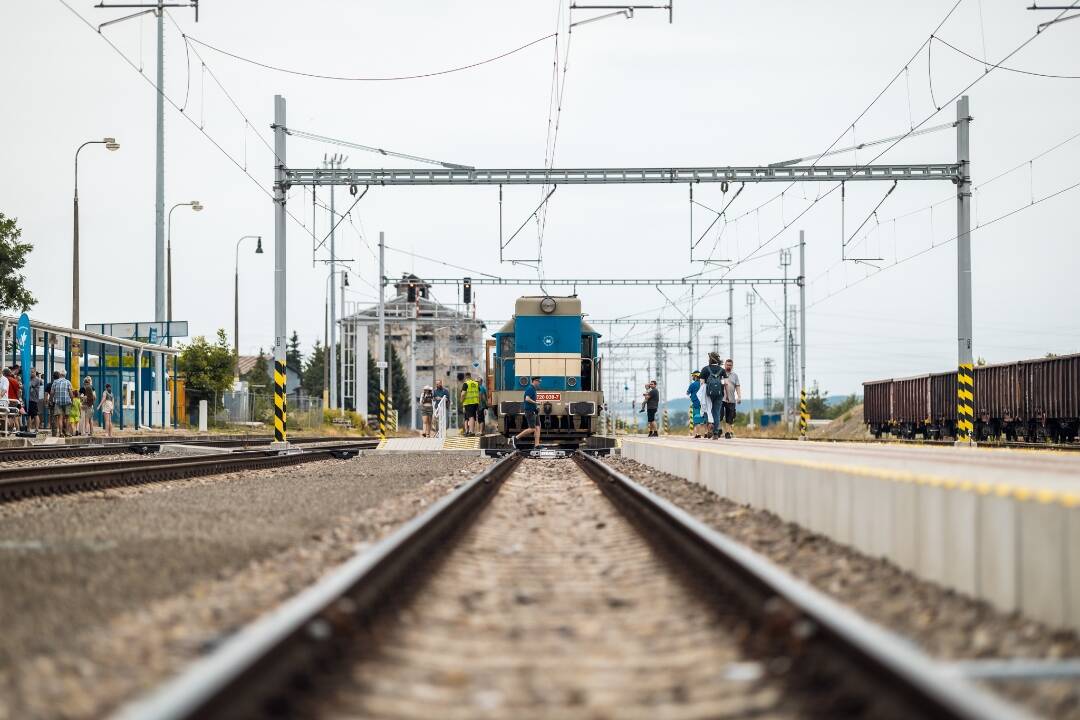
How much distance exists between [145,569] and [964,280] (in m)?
22.2

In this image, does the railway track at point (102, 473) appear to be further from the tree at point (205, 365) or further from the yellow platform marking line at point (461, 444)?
the tree at point (205, 365)

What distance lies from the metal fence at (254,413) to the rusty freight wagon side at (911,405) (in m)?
25.1

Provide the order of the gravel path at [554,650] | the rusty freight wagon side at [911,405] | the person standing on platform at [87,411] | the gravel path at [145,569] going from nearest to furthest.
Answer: the gravel path at [554,650], the gravel path at [145,569], the person standing on platform at [87,411], the rusty freight wagon side at [911,405]

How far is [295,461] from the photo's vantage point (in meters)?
21.2

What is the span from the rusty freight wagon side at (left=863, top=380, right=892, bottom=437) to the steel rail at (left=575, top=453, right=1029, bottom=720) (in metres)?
45.6

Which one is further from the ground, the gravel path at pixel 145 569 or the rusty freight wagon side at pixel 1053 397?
the rusty freight wagon side at pixel 1053 397

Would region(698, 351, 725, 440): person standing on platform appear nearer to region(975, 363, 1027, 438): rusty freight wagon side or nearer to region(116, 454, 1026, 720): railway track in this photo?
region(975, 363, 1027, 438): rusty freight wagon side

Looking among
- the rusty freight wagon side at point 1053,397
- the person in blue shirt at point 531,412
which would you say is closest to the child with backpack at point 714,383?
the person in blue shirt at point 531,412

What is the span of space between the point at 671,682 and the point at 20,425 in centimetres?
3051

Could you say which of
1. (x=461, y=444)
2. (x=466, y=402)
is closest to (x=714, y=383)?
(x=461, y=444)

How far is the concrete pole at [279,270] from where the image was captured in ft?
81.7

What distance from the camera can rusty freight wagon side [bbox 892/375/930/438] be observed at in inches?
1741

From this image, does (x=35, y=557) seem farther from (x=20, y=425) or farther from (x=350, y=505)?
(x=20, y=425)

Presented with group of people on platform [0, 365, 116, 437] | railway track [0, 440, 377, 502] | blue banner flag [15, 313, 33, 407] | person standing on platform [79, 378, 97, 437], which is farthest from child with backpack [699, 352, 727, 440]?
person standing on platform [79, 378, 97, 437]
